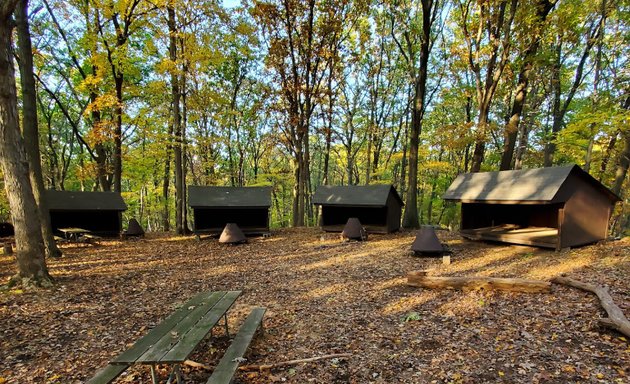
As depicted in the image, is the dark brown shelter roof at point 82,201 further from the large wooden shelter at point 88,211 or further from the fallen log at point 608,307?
the fallen log at point 608,307

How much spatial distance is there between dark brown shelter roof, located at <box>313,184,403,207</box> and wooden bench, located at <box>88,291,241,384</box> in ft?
32.7

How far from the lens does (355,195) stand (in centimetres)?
1452

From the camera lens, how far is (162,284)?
7.50 m

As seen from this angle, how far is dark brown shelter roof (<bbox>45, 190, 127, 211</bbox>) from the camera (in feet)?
42.8

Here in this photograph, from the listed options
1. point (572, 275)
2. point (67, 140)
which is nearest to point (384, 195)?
point (572, 275)

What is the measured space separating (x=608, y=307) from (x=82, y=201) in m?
17.4

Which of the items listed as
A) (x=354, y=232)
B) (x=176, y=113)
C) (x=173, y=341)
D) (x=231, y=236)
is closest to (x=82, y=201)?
(x=176, y=113)

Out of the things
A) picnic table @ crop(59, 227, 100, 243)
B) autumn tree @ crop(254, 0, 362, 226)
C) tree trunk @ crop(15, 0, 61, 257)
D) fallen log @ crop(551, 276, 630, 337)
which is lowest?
fallen log @ crop(551, 276, 630, 337)

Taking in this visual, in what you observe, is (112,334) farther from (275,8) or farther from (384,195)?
(275,8)

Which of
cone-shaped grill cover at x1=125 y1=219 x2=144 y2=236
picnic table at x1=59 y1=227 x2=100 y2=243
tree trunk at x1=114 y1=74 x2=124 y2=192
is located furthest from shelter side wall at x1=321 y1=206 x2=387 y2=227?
tree trunk at x1=114 y1=74 x2=124 y2=192

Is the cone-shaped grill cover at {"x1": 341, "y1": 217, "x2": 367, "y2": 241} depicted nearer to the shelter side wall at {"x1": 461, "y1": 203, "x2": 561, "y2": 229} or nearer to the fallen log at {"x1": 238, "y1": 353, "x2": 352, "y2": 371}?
the shelter side wall at {"x1": 461, "y1": 203, "x2": 561, "y2": 229}

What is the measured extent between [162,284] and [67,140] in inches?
911

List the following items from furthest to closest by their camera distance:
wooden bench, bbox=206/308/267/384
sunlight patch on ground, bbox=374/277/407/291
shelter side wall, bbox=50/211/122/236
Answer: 1. shelter side wall, bbox=50/211/122/236
2. sunlight patch on ground, bbox=374/277/407/291
3. wooden bench, bbox=206/308/267/384

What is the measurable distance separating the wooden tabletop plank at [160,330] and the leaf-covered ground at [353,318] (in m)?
0.57
